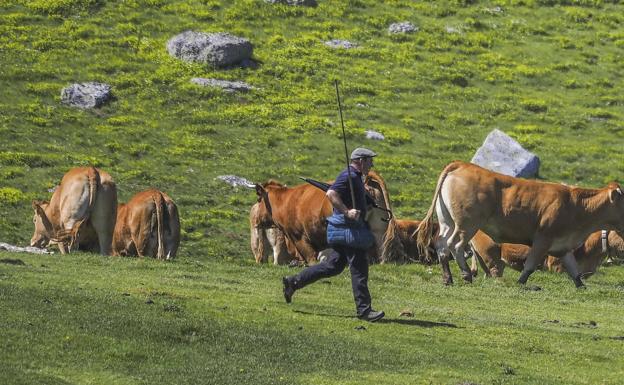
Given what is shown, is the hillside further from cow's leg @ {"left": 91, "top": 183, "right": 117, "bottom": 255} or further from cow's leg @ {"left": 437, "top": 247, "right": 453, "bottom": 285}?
cow's leg @ {"left": 437, "top": 247, "right": 453, "bottom": 285}

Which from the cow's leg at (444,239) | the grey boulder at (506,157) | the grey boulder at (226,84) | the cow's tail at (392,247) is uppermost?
the cow's leg at (444,239)

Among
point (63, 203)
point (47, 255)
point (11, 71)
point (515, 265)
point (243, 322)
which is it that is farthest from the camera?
point (11, 71)

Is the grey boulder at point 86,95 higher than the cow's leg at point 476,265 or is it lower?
lower

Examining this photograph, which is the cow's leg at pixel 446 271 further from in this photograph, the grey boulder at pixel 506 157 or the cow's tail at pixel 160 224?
the grey boulder at pixel 506 157

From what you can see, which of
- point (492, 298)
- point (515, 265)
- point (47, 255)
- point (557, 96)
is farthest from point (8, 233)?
point (557, 96)

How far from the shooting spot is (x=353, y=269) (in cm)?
1864

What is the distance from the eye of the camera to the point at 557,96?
197 ft

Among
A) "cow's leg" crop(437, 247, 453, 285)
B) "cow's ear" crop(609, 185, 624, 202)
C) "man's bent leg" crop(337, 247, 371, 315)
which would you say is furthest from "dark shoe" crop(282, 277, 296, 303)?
"cow's ear" crop(609, 185, 624, 202)

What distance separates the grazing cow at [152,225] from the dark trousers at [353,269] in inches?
466

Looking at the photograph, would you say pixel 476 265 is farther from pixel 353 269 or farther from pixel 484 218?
pixel 353 269

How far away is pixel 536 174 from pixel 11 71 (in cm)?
2278

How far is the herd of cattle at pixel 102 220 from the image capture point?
28828mm

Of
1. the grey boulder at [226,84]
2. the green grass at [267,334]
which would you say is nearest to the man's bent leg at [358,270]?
the green grass at [267,334]

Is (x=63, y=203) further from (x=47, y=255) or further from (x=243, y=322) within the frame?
(x=243, y=322)
